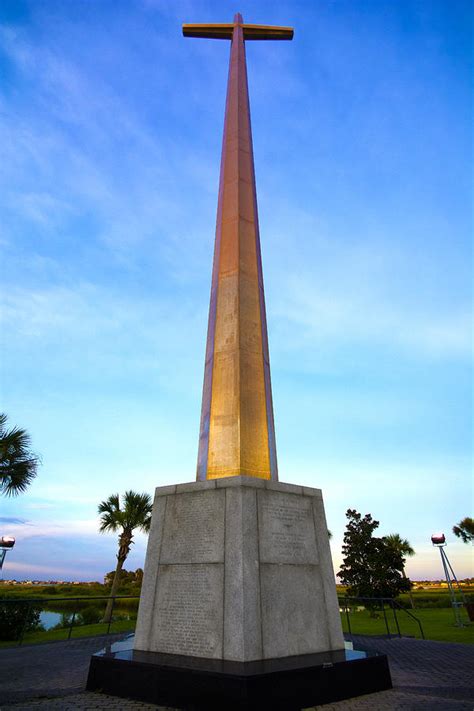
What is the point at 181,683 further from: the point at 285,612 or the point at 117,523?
the point at 117,523

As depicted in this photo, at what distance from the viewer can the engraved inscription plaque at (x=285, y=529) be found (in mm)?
6141

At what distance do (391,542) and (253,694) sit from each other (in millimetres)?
39498

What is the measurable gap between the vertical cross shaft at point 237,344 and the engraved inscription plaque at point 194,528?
0.81 meters

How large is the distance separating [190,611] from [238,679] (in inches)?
66.8

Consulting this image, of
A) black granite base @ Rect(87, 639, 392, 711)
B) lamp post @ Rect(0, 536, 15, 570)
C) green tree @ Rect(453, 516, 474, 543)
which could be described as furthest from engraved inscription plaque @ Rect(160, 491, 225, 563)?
green tree @ Rect(453, 516, 474, 543)

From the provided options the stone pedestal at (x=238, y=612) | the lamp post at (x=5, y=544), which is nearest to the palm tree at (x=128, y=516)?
the lamp post at (x=5, y=544)

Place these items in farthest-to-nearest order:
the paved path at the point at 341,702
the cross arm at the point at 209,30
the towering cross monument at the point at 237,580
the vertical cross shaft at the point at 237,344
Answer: the cross arm at the point at 209,30 → the vertical cross shaft at the point at 237,344 → the paved path at the point at 341,702 → the towering cross monument at the point at 237,580

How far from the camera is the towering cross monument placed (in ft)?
16.0

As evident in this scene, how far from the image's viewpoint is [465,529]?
28.5m

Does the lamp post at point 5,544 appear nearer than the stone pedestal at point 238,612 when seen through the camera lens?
No

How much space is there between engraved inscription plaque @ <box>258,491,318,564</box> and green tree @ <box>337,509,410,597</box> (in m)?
29.3

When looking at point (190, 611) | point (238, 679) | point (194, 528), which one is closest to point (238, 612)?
point (190, 611)

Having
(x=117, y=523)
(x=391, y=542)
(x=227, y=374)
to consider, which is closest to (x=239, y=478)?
(x=227, y=374)

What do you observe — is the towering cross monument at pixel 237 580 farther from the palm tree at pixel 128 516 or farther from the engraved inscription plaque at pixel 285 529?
the palm tree at pixel 128 516
